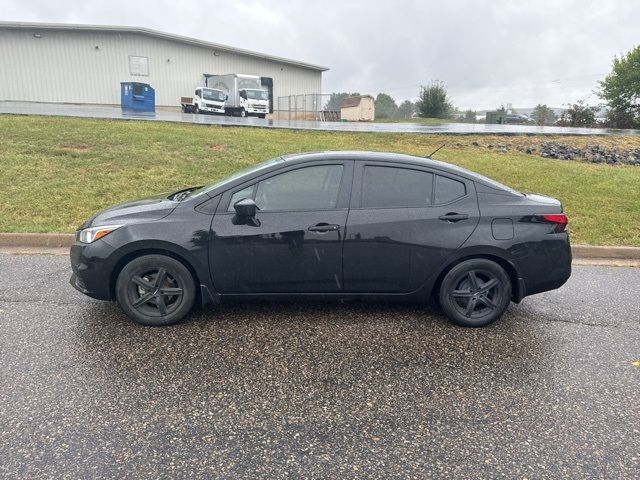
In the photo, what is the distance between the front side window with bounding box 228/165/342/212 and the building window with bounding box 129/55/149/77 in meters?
34.1

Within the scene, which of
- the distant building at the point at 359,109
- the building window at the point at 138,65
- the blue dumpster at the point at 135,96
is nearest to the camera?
the blue dumpster at the point at 135,96

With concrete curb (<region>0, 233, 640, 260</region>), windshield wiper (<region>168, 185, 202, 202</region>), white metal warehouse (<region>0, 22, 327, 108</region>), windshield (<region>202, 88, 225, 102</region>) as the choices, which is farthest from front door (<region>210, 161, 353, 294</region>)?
Result: white metal warehouse (<region>0, 22, 327, 108</region>)

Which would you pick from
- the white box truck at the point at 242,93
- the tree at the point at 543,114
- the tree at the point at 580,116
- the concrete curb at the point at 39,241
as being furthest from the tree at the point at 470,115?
the concrete curb at the point at 39,241

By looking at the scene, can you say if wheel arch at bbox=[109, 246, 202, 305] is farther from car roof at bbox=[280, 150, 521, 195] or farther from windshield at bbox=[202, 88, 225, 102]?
windshield at bbox=[202, 88, 225, 102]

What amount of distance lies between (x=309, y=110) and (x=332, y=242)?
35.5m

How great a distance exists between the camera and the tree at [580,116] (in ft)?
109

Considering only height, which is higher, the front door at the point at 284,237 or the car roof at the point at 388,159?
the car roof at the point at 388,159

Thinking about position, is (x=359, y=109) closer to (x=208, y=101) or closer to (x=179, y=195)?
(x=208, y=101)

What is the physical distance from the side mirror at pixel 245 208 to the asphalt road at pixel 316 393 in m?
0.99

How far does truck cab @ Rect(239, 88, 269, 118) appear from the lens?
3122cm

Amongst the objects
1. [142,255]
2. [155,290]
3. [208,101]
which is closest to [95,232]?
[142,255]

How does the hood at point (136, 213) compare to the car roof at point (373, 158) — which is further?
the car roof at point (373, 158)

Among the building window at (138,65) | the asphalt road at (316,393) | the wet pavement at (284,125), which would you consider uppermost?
the building window at (138,65)

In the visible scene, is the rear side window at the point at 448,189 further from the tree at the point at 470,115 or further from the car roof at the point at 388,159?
the tree at the point at 470,115
